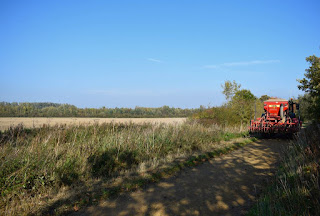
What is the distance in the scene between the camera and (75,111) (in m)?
45.2

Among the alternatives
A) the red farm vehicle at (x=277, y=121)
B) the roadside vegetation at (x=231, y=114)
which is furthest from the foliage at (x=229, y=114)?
the red farm vehicle at (x=277, y=121)

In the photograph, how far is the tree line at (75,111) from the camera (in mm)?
38737

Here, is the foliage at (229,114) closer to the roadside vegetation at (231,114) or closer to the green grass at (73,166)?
the roadside vegetation at (231,114)

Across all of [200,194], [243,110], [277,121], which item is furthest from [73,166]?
[243,110]

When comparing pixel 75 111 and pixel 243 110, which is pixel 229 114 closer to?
pixel 243 110

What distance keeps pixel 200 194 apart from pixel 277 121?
13211 mm

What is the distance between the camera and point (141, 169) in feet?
26.6

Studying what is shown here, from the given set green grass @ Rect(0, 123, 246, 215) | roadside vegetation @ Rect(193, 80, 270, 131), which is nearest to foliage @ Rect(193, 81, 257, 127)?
roadside vegetation @ Rect(193, 80, 270, 131)

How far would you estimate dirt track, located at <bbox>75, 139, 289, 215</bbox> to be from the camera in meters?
5.17

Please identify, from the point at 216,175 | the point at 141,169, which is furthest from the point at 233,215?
the point at 141,169

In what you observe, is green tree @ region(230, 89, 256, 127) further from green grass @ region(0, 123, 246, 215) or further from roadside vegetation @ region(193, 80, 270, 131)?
green grass @ region(0, 123, 246, 215)

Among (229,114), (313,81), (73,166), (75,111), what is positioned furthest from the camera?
(75,111)

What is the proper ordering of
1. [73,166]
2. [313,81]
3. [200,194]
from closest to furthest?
[200,194]
[73,166]
[313,81]

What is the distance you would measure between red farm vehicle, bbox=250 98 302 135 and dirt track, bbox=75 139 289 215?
7623 mm
